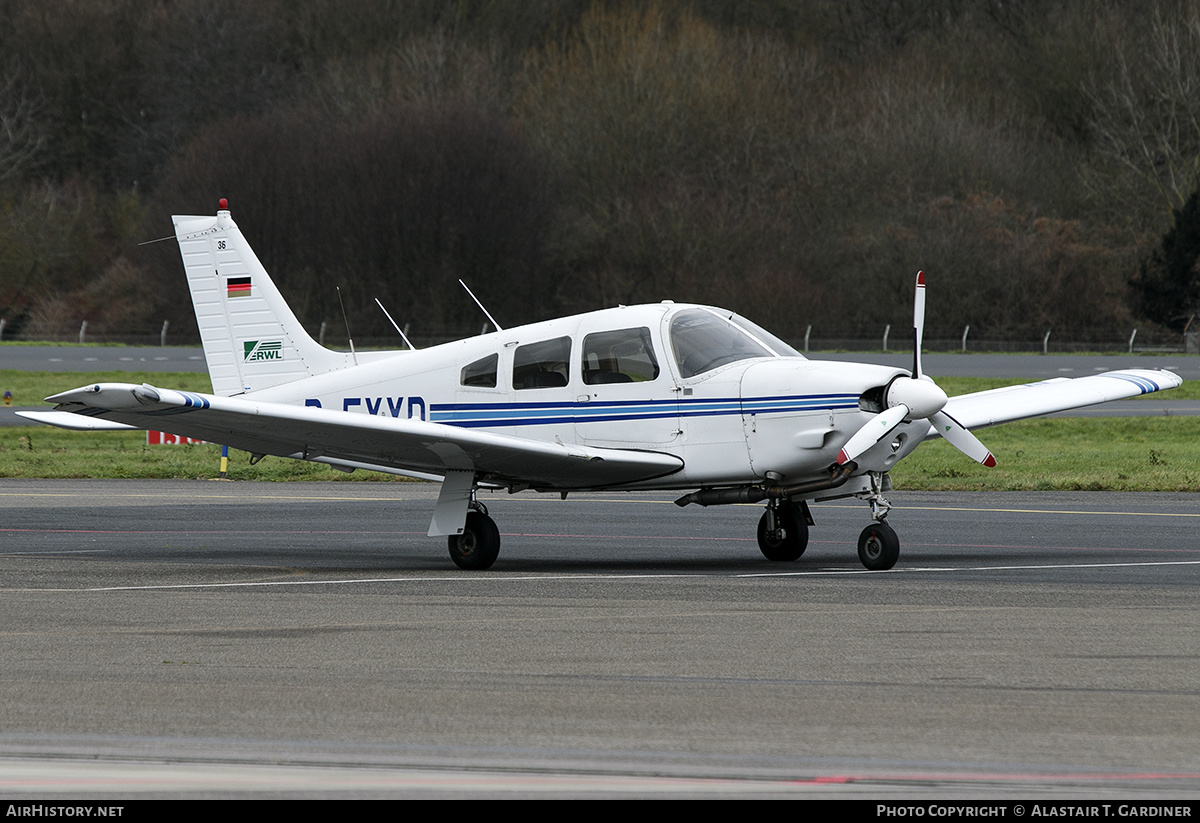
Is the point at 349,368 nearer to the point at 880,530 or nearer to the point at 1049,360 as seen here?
the point at 880,530

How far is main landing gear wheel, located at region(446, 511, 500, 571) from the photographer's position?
13085mm

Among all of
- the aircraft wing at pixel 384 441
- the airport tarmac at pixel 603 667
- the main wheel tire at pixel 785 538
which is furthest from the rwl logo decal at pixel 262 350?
the main wheel tire at pixel 785 538

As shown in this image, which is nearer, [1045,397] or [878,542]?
Answer: [878,542]

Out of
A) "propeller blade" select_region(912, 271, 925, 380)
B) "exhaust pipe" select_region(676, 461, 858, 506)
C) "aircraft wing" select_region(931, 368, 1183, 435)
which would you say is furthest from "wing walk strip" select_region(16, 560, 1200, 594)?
"aircraft wing" select_region(931, 368, 1183, 435)

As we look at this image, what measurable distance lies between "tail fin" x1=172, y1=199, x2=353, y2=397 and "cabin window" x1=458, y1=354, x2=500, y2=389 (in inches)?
78.9

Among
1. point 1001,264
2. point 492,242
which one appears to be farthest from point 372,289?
point 1001,264

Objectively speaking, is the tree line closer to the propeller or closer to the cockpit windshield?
the cockpit windshield

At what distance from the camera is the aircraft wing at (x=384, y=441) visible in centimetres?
1234

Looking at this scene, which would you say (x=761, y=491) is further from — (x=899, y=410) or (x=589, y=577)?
(x=589, y=577)

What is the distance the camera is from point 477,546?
42.9 ft

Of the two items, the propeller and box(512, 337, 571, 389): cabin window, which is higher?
box(512, 337, 571, 389): cabin window

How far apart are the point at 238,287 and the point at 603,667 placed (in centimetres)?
893

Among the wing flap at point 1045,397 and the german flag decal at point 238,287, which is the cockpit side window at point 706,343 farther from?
the german flag decal at point 238,287

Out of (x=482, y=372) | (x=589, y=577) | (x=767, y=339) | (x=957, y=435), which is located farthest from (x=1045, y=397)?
(x=482, y=372)
